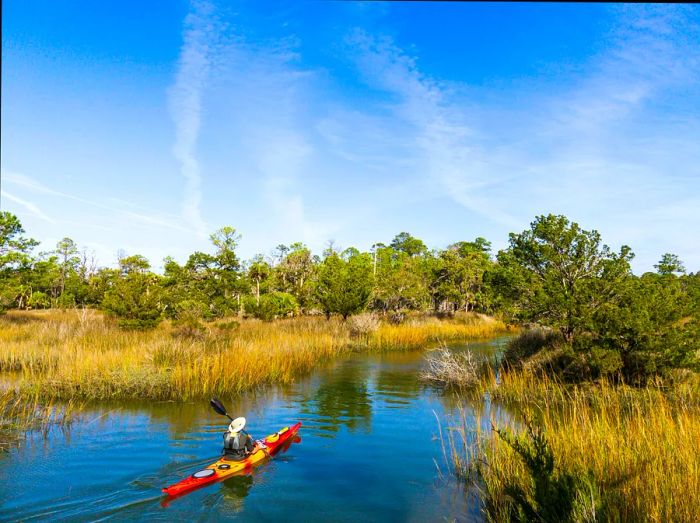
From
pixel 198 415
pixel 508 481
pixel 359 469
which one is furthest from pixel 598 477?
pixel 198 415

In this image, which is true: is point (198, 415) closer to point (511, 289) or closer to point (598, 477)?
point (598, 477)

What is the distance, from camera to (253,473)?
7.65 metres

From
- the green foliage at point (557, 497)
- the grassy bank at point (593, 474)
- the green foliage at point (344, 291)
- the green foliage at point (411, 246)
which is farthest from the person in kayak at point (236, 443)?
the green foliage at point (411, 246)

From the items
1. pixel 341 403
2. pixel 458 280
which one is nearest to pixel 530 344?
pixel 341 403

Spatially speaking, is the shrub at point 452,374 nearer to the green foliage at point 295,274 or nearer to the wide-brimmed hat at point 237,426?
the wide-brimmed hat at point 237,426

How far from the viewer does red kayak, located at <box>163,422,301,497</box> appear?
658cm

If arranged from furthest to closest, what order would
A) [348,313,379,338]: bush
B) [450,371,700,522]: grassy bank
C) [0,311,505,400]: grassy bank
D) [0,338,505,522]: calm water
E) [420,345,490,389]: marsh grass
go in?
[348,313,379,338]: bush < [420,345,490,389]: marsh grass < [0,311,505,400]: grassy bank < [0,338,505,522]: calm water < [450,371,700,522]: grassy bank

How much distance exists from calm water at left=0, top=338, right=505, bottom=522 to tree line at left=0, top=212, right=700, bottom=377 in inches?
178

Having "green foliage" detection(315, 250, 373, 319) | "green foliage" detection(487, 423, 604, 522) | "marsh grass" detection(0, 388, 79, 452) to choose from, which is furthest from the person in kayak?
"green foliage" detection(315, 250, 373, 319)

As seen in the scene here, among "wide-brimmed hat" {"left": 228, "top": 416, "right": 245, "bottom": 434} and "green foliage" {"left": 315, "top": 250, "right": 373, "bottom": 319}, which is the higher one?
"green foliage" {"left": 315, "top": 250, "right": 373, "bottom": 319}

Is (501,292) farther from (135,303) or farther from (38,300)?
(38,300)

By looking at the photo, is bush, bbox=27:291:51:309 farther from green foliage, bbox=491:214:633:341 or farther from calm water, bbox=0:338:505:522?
green foliage, bbox=491:214:633:341

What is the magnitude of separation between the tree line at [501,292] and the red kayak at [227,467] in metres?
7.76

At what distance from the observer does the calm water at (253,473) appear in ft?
20.8
